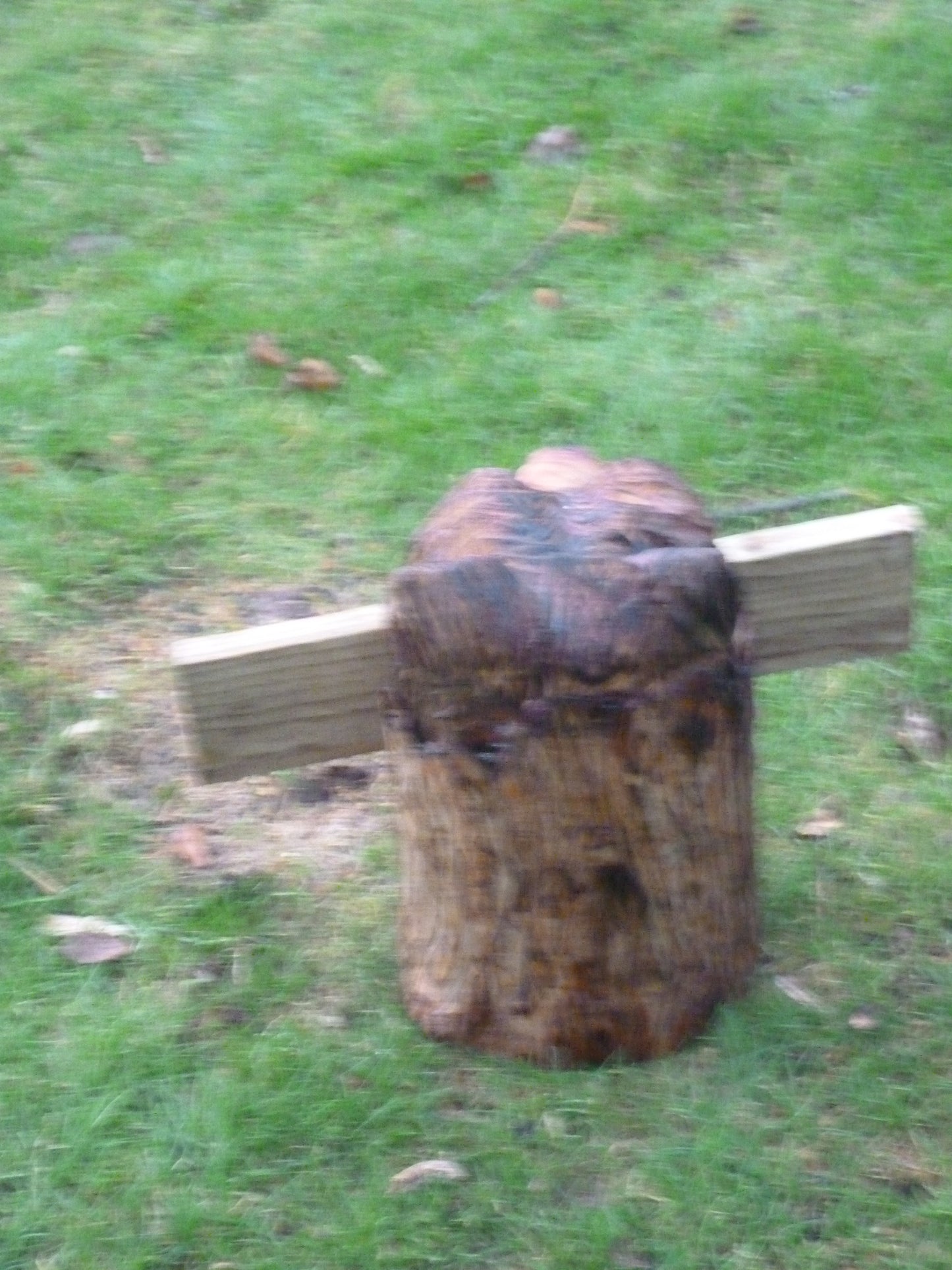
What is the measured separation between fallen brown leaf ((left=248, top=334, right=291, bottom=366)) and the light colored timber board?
2480mm

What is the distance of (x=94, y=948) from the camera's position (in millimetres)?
3076

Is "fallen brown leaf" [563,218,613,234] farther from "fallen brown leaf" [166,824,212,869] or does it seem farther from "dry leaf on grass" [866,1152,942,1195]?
"dry leaf on grass" [866,1152,942,1195]

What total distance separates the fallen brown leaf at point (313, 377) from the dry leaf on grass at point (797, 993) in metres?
2.47

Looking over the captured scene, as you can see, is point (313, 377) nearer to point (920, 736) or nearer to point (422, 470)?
point (422, 470)

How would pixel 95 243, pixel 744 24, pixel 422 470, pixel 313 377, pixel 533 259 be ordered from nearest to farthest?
pixel 422 470 < pixel 313 377 < pixel 533 259 < pixel 95 243 < pixel 744 24

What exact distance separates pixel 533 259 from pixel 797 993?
3.01m

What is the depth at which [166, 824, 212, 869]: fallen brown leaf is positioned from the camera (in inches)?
130

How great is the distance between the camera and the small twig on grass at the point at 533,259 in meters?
5.15

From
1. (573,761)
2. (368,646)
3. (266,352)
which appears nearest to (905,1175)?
(573,761)

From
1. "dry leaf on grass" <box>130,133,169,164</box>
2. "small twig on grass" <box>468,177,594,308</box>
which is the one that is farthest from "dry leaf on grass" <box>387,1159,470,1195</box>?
"dry leaf on grass" <box>130,133,169,164</box>

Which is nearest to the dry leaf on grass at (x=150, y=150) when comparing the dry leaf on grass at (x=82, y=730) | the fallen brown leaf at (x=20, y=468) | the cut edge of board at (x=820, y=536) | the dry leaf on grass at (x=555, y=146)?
the dry leaf on grass at (x=555, y=146)

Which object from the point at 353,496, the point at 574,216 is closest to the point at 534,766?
the point at 353,496

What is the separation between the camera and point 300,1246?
2516 mm

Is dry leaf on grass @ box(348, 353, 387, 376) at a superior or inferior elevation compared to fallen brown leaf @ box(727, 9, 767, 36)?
inferior
